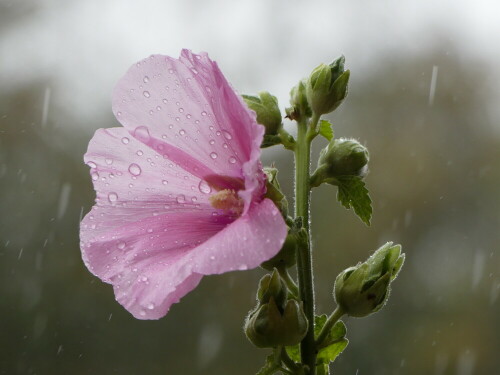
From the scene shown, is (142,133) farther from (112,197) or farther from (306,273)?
(306,273)

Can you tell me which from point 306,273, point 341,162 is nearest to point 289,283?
point 306,273

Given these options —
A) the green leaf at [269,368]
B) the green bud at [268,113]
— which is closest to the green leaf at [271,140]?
the green bud at [268,113]

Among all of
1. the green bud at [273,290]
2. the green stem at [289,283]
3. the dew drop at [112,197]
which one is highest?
the dew drop at [112,197]

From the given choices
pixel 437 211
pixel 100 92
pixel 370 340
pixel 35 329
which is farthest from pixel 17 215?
pixel 437 211

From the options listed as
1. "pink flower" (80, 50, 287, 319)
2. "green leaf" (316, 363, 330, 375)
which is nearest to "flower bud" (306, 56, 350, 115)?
"pink flower" (80, 50, 287, 319)

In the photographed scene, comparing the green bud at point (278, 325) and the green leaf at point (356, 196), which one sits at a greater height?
the green leaf at point (356, 196)

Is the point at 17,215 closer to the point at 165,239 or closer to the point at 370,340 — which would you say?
the point at 370,340

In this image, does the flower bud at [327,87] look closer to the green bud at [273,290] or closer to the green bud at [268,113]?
the green bud at [268,113]
